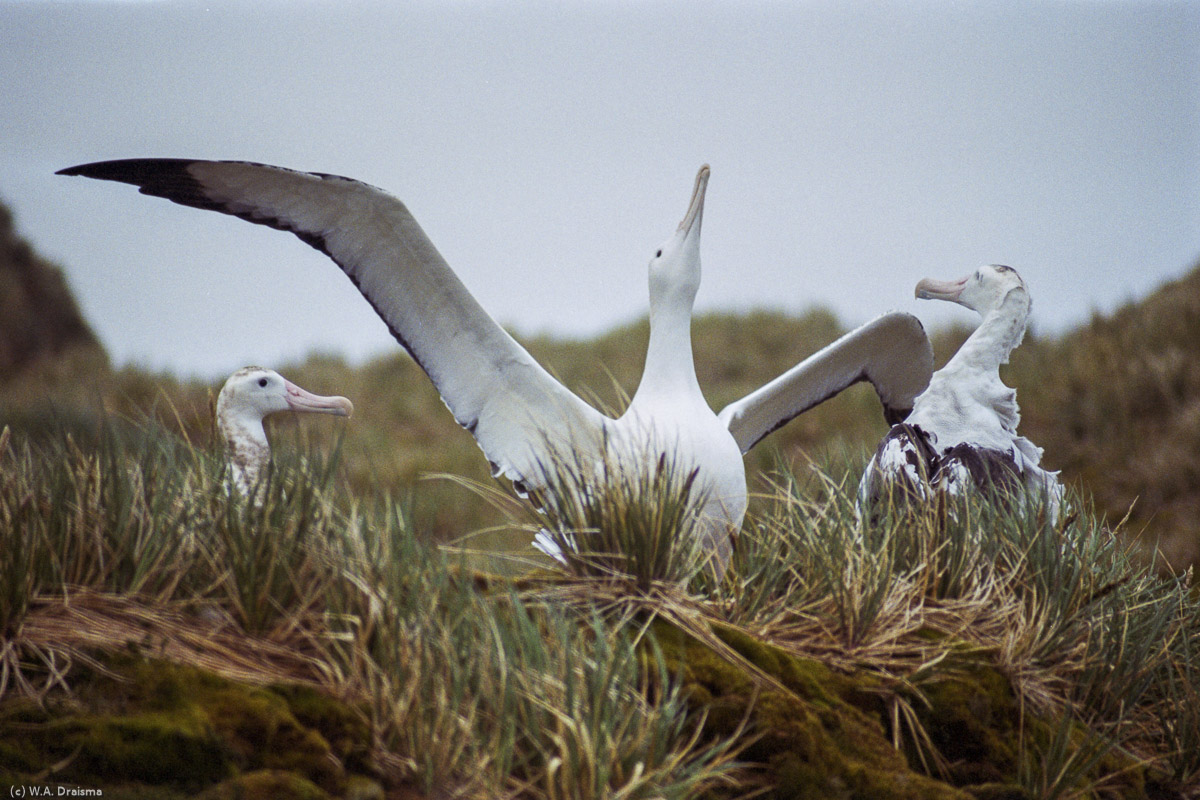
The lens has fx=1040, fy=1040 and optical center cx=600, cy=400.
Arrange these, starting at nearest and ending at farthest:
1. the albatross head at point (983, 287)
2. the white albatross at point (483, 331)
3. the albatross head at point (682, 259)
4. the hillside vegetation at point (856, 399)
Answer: the white albatross at point (483, 331), the albatross head at point (682, 259), the albatross head at point (983, 287), the hillside vegetation at point (856, 399)

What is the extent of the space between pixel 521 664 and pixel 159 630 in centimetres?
91

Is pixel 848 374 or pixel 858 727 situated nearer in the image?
pixel 858 727

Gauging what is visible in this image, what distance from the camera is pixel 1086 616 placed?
3.46m

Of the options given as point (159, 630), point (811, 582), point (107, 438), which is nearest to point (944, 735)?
point (811, 582)

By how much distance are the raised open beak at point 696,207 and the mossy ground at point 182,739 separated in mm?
2443

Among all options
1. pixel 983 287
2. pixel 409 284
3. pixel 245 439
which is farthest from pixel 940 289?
pixel 245 439

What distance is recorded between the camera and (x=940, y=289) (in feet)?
17.8

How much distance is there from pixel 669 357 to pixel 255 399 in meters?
1.77

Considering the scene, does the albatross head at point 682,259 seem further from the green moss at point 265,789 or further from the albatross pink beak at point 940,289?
the green moss at point 265,789

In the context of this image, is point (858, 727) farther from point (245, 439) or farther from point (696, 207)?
point (245, 439)

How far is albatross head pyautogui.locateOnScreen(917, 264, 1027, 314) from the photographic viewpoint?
16.6 feet

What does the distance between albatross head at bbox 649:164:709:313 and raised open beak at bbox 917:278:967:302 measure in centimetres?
181

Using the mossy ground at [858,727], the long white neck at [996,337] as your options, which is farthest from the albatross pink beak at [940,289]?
the mossy ground at [858,727]

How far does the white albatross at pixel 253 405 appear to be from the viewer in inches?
168
